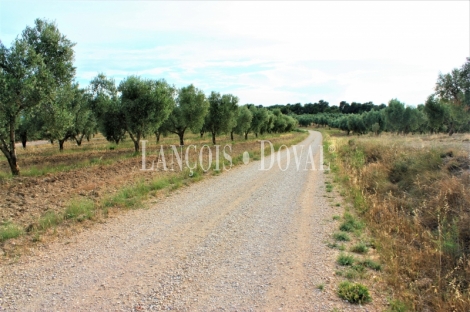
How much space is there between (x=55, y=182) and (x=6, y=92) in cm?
473

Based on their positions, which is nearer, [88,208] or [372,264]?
[372,264]

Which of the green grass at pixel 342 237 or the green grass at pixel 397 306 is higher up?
the green grass at pixel 342 237

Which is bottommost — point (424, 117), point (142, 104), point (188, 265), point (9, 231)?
point (188, 265)

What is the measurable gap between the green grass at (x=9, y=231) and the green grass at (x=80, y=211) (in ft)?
3.74

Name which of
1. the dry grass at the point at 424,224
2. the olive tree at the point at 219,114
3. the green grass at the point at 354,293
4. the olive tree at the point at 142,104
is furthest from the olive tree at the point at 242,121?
the green grass at the point at 354,293

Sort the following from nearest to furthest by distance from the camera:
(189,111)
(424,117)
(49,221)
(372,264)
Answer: (372,264)
(49,221)
(189,111)
(424,117)

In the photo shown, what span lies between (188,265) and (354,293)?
9.38ft

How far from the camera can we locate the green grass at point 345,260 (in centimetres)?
516

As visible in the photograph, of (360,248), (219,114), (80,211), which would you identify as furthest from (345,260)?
(219,114)

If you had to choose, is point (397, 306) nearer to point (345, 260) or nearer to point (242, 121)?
point (345, 260)

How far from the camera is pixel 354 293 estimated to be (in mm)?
4109

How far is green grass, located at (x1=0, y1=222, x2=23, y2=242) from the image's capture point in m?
6.15

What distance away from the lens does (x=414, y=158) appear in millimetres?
11828

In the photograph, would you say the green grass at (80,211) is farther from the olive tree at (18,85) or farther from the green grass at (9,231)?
the olive tree at (18,85)
